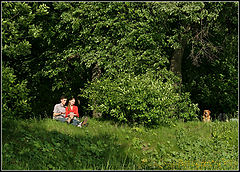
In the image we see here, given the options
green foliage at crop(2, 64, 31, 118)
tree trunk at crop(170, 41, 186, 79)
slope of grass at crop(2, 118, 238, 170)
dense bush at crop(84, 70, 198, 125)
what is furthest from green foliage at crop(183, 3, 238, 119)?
green foliage at crop(2, 64, 31, 118)

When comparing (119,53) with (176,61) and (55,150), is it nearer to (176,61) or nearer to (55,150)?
(176,61)

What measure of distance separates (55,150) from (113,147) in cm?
164

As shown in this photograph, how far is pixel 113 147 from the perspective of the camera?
8.19m

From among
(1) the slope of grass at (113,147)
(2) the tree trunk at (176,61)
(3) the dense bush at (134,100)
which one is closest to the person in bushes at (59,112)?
(1) the slope of grass at (113,147)

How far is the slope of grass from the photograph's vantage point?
688 centimetres

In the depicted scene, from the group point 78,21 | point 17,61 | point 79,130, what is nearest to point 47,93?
point 17,61

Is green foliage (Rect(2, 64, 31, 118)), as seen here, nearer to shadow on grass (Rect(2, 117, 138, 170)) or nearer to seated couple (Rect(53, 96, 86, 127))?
shadow on grass (Rect(2, 117, 138, 170))

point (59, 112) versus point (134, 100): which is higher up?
point (134, 100)

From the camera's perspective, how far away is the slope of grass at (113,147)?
22.6ft

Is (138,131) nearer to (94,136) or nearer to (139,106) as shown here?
(139,106)

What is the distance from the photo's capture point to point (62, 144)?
7.77 m

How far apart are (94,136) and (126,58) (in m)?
3.76

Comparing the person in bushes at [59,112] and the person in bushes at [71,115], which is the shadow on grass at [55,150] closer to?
the person in bushes at [71,115]

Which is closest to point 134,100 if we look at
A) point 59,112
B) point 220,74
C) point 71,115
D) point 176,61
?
point 71,115
